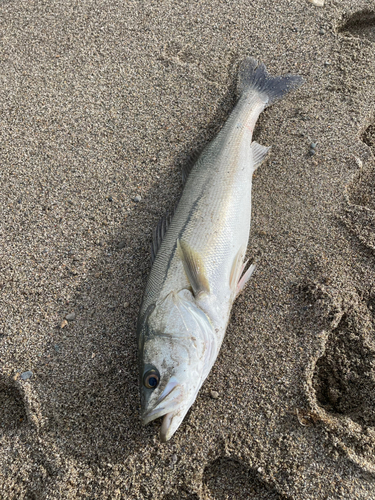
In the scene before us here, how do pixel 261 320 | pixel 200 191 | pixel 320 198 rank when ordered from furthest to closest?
pixel 320 198 → pixel 200 191 → pixel 261 320

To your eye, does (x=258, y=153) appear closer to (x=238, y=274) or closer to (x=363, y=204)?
(x=363, y=204)

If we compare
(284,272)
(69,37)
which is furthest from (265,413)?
(69,37)

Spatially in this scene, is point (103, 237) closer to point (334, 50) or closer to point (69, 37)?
point (69, 37)

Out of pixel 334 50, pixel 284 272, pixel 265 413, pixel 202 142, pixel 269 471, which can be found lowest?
pixel 269 471

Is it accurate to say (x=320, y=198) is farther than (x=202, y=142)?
No

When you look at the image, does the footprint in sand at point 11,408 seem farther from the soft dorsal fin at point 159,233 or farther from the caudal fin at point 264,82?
the caudal fin at point 264,82

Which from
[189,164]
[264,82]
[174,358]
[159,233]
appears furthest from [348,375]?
[264,82]

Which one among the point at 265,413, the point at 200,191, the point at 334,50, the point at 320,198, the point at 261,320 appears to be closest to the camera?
the point at 265,413
